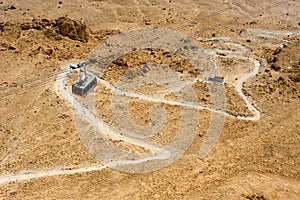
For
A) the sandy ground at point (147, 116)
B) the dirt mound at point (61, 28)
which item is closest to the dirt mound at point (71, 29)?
the dirt mound at point (61, 28)

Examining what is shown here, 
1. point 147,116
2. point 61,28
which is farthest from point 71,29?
point 147,116

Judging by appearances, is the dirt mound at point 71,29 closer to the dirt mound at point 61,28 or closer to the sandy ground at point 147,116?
the dirt mound at point 61,28

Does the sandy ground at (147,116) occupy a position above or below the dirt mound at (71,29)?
below

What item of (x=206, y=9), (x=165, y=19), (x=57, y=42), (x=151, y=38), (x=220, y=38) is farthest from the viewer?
(x=206, y=9)

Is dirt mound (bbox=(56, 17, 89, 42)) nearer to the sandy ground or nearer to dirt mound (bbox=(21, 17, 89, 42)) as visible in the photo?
dirt mound (bbox=(21, 17, 89, 42))

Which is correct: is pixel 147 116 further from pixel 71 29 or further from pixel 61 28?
pixel 61 28

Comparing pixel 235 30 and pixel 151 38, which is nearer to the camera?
pixel 151 38

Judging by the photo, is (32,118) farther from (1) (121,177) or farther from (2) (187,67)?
(2) (187,67)

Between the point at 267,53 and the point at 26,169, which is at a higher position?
the point at 267,53

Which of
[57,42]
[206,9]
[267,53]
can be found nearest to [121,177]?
[57,42]
